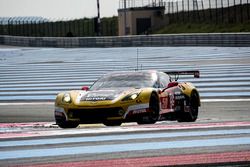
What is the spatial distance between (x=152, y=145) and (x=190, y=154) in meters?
0.74

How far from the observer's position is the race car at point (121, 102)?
11102 mm

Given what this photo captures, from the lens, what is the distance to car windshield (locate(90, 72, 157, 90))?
12.1 m

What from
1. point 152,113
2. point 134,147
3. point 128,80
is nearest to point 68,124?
point 152,113

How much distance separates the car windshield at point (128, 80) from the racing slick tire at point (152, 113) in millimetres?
473

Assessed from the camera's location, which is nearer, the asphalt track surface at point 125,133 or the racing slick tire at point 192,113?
the asphalt track surface at point 125,133

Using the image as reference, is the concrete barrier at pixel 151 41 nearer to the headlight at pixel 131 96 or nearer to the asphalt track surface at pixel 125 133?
the asphalt track surface at pixel 125 133

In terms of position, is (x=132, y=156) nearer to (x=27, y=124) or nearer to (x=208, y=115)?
(x=27, y=124)

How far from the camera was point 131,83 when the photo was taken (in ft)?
39.7

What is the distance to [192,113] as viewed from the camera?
13164mm

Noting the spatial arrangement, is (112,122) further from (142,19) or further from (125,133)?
(142,19)

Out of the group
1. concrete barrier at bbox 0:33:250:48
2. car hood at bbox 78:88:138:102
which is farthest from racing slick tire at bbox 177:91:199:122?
concrete barrier at bbox 0:33:250:48

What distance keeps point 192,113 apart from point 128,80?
5.36ft

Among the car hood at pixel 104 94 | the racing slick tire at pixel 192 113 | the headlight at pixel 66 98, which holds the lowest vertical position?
the racing slick tire at pixel 192 113

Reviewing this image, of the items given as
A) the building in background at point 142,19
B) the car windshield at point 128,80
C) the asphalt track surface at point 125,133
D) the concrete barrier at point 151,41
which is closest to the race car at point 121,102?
the car windshield at point 128,80
